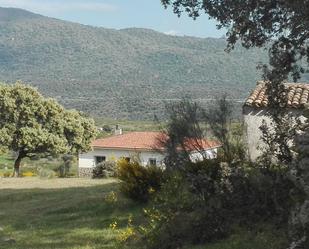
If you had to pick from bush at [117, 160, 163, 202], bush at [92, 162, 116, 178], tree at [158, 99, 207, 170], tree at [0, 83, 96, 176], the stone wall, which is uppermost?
tree at [158, 99, 207, 170]

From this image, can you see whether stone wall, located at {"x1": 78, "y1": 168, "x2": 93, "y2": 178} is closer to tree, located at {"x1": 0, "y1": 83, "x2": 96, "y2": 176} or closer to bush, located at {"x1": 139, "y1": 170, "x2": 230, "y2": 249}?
tree, located at {"x1": 0, "y1": 83, "x2": 96, "y2": 176}

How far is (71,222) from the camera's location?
579 inches

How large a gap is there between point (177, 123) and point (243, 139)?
1993mm

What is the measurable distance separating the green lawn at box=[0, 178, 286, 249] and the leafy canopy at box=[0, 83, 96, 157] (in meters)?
19.8

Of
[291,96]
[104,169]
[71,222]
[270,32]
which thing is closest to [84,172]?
[104,169]

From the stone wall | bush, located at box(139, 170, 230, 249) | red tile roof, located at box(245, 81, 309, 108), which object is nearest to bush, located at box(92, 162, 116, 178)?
the stone wall

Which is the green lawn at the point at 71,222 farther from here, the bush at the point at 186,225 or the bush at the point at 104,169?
the bush at the point at 104,169

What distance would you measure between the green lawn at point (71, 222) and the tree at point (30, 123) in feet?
65.3

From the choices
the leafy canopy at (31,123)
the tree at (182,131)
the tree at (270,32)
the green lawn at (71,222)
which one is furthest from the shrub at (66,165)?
the tree at (270,32)

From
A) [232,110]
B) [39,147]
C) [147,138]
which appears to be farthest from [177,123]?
[147,138]

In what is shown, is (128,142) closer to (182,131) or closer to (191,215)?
(182,131)

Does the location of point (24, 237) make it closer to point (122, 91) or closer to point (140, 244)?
point (140, 244)

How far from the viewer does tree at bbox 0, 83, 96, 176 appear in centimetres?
4178

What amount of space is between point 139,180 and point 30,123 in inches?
1144
